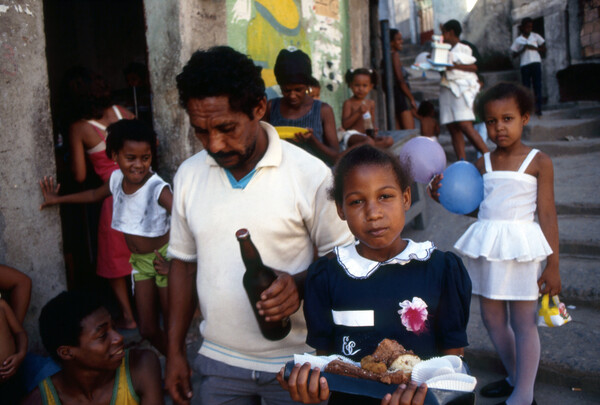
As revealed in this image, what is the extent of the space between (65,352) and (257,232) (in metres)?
1.22

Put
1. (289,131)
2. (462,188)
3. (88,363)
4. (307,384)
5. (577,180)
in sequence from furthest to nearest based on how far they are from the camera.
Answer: (577,180) < (289,131) < (462,188) < (88,363) < (307,384)

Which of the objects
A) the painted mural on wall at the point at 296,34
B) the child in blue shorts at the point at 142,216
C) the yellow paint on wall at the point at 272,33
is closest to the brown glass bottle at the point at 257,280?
the child in blue shorts at the point at 142,216

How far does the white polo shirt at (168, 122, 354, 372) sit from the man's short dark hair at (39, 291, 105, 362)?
0.80m

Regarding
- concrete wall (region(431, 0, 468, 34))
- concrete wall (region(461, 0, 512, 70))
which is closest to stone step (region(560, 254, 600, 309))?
concrete wall (region(461, 0, 512, 70))

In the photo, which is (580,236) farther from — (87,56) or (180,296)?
(87,56)

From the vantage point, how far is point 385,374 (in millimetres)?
1363

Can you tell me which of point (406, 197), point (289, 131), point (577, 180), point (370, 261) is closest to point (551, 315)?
point (406, 197)

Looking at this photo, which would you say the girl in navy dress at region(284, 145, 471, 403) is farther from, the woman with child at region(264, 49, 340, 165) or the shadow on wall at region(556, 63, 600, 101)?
the shadow on wall at region(556, 63, 600, 101)

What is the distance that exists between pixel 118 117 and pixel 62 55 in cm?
298

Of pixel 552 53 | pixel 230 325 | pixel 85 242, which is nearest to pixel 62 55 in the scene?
pixel 85 242

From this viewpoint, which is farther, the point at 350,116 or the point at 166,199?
the point at 350,116

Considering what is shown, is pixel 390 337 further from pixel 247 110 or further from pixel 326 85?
pixel 326 85

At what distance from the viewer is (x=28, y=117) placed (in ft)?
10.5

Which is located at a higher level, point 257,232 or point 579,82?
point 579,82
